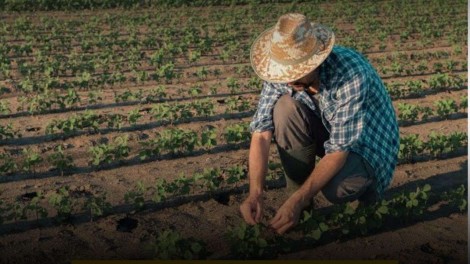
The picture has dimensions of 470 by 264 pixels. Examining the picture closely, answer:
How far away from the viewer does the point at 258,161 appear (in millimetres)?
4039

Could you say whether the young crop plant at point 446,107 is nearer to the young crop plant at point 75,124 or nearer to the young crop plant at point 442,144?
the young crop plant at point 442,144

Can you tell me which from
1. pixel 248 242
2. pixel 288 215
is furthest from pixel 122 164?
pixel 288 215

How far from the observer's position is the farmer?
363 cm

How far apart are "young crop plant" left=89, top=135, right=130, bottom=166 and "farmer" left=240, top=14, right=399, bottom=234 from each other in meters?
1.91

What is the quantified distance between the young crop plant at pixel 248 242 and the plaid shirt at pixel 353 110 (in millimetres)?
670

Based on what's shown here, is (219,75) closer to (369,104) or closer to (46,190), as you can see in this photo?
(46,190)

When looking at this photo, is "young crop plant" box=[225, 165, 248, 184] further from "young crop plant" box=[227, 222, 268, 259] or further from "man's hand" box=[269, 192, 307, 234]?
"man's hand" box=[269, 192, 307, 234]

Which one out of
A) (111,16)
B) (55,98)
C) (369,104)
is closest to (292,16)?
(369,104)

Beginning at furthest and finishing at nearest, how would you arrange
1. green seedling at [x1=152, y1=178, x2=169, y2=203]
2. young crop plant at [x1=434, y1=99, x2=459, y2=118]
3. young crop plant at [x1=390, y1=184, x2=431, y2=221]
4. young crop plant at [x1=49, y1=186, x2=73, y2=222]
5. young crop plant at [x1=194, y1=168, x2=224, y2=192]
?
young crop plant at [x1=434, y1=99, x2=459, y2=118]
young crop plant at [x1=194, y1=168, x2=224, y2=192]
green seedling at [x1=152, y1=178, x2=169, y2=203]
young crop plant at [x1=49, y1=186, x2=73, y2=222]
young crop plant at [x1=390, y1=184, x2=431, y2=221]

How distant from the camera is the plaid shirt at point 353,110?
3863 mm

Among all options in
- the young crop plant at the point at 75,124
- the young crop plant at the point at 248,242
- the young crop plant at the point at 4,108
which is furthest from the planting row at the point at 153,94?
the young crop plant at the point at 248,242

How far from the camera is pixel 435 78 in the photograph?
9031 mm

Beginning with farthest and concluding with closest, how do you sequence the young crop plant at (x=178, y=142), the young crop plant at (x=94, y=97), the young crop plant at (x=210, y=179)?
the young crop plant at (x=94, y=97), the young crop plant at (x=178, y=142), the young crop plant at (x=210, y=179)

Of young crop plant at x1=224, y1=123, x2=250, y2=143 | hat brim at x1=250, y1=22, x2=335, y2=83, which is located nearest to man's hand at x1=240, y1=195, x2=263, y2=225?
hat brim at x1=250, y1=22, x2=335, y2=83
